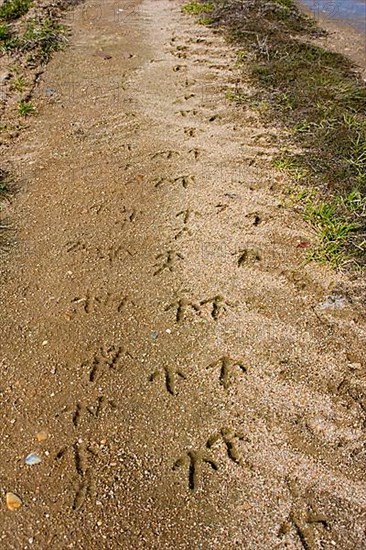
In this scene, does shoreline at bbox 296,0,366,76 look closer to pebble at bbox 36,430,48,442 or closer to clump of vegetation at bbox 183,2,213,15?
clump of vegetation at bbox 183,2,213,15

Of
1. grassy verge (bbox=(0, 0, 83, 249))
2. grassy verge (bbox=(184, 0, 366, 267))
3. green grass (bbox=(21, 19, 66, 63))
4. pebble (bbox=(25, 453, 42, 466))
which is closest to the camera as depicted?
pebble (bbox=(25, 453, 42, 466))

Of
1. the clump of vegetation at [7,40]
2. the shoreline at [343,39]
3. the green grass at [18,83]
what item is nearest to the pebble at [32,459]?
the green grass at [18,83]

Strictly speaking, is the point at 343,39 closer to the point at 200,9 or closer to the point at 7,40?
the point at 200,9

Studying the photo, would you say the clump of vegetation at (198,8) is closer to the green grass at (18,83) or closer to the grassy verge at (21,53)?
the grassy verge at (21,53)

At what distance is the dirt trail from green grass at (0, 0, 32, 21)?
3090 millimetres

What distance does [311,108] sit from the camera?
4586mm

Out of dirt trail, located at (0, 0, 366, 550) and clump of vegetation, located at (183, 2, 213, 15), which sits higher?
clump of vegetation, located at (183, 2, 213, 15)

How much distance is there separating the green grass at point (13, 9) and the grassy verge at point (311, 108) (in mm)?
2083

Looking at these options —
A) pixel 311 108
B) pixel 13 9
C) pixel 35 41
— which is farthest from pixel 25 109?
pixel 13 9

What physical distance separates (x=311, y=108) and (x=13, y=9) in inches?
169

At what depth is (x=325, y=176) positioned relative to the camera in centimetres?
381

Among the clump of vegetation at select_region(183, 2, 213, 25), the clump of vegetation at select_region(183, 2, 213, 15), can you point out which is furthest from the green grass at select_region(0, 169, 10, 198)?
the clump of vegetation at select_region(183, 2, 213, 15)

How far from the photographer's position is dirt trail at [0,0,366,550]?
83.1 inches

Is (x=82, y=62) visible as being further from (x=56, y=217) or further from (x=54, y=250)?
(x=54, y=250)
